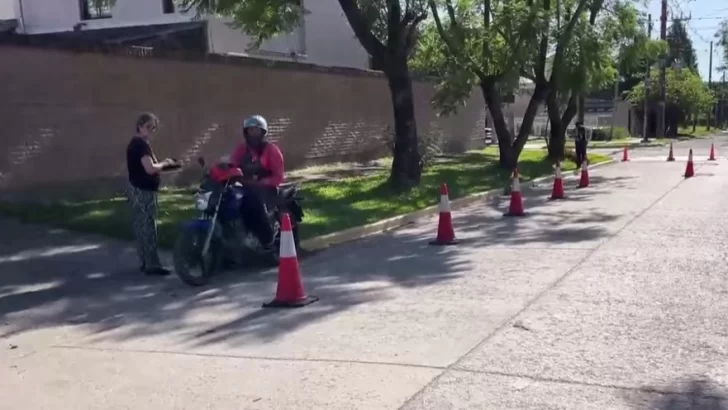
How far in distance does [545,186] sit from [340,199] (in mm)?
7768

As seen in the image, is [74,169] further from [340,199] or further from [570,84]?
[570,84]

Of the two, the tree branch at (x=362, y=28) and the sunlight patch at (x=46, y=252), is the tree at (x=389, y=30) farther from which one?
the sunlight patch at (x=46, y=252)

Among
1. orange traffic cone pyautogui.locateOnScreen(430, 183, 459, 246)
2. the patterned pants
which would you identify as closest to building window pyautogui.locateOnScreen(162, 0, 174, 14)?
orange traffic cone pyautogui.locateOnScreen(430, 183, 459, 246)

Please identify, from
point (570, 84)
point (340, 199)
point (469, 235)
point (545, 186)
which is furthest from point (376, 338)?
point (570, 84)

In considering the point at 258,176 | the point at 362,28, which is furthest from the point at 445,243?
the point at 362,28

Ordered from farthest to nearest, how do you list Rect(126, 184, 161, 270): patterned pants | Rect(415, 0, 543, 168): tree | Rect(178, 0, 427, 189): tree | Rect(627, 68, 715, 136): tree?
Rect(627, 68, 715, 136): tree, Rect(415, 0, 543, 168): tree, Rect(178, 0, 427, 189): tree, Rect(126, 184, 161, 270): patterned pants

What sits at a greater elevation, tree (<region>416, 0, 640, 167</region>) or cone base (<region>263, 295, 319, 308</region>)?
tree (<region>416, 0, 640, 167</region>)

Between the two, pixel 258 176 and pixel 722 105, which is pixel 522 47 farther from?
pixel 722 105

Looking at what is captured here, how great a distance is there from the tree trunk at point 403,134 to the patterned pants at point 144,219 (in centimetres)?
894

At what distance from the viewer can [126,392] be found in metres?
6.13

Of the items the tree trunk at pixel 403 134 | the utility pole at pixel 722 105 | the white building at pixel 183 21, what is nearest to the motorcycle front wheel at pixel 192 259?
the tree trunk at pixel 403 134

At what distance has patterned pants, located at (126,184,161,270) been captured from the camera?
1019 centimetres

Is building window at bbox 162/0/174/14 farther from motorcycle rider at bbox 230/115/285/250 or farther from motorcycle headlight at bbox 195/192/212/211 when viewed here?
motorcycle headlight at bbox 195/192/212/211

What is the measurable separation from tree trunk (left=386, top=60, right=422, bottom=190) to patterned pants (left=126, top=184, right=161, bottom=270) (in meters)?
8.94
